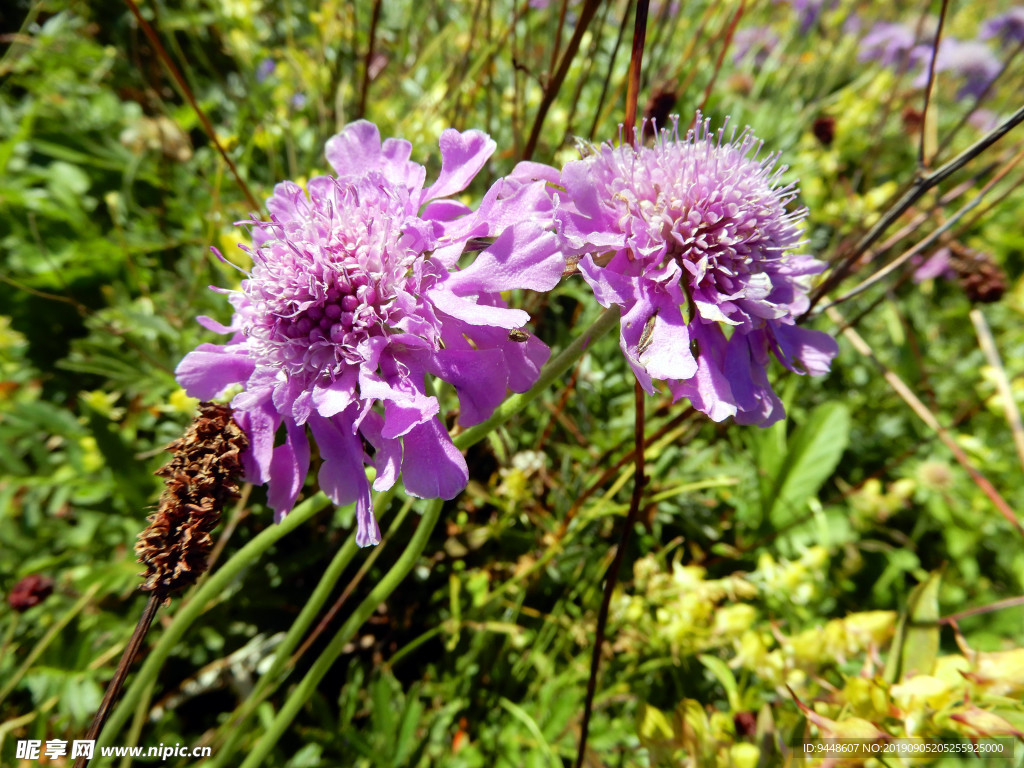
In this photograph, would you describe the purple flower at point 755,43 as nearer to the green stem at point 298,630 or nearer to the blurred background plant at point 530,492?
the blurred background plant at point 530,492

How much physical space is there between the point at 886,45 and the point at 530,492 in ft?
10.8

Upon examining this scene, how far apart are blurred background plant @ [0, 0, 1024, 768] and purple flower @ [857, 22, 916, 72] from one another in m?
0.78

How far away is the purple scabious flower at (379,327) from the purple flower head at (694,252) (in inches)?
4.2

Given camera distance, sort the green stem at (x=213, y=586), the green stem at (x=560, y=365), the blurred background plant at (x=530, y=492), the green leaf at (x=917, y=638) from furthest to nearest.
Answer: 1. the blurred background plant at (x=530, y=492)
2. the green leaf at (x=917, y=638)
3. the green stem at (x=213, y=586)
4. the green stem at (x=560, y=365)

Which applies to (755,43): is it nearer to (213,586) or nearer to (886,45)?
(886,45)

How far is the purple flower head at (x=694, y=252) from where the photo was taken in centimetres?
79

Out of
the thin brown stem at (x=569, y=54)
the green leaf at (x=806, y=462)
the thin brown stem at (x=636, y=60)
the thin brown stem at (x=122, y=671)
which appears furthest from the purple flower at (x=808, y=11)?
the thin brown stem at (x=122, y=671)

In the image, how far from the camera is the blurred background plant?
1.34 m

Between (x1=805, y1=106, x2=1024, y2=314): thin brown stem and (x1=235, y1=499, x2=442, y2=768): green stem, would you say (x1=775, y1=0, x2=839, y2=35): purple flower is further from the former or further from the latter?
(x1=235, y1=499, x2=442, y2=768): green stem

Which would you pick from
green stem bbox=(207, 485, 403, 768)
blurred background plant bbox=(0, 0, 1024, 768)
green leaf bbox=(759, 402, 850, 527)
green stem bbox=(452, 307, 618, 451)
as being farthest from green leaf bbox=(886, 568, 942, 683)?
green stem bbox=(207, 485, 403, 768)

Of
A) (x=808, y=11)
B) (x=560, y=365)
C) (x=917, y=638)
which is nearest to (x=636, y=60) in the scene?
(x=560, y=365)

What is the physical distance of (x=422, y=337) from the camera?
0.79 metres

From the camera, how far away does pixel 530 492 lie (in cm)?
169

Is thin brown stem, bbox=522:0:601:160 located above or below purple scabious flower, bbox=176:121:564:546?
above
